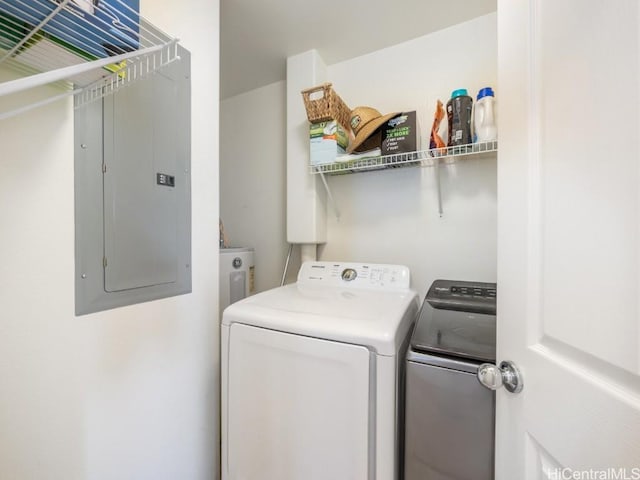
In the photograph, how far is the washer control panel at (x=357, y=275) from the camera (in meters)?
1.46

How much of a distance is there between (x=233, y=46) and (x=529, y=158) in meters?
1.90

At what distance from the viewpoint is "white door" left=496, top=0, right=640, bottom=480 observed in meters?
0.38

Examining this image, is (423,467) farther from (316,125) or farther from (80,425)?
(316,125)

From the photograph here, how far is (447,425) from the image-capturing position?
844 millimetres

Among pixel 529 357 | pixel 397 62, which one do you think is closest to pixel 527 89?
pixel 529 357

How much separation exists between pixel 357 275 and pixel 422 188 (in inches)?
26.7

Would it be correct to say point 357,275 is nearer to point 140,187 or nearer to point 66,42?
point 140,187

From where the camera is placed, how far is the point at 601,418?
16.2 inches

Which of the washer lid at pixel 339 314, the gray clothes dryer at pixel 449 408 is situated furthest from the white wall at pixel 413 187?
the gray clothes dryer at pixel 449 408

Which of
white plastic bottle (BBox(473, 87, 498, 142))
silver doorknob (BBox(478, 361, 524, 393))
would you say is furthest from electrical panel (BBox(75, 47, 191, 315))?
white plastic bottle (BBox(473, 87, 498, 142))

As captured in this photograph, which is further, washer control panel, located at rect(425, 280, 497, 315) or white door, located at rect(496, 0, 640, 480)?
washer control panel, located at rect(425, 280, 497, 315)

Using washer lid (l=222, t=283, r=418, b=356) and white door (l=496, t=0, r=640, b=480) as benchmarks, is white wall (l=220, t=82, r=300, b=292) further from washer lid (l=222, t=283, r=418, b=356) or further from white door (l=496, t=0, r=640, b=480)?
white door (l=496, t=0, r=640, b=480)

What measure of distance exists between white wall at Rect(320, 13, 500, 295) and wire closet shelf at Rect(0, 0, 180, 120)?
4.51ft

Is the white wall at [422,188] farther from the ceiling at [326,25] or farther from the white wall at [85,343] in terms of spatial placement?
the white wall at [85,343]
